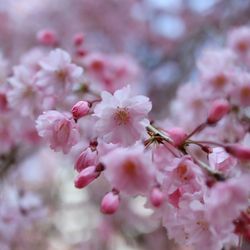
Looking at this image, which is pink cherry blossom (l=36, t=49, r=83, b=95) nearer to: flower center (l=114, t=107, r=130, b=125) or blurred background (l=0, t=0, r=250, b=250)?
flower center (l=114, t=107, r=130, b=125)

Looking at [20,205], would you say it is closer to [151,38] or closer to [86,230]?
[86,230]

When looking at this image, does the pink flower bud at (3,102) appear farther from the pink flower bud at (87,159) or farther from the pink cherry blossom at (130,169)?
the pink cherry blossom at (130,169)

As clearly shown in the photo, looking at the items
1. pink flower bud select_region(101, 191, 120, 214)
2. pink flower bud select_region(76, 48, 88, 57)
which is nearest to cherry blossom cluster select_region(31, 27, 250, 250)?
pink flower bud select_region(101, 191, 120, 214)

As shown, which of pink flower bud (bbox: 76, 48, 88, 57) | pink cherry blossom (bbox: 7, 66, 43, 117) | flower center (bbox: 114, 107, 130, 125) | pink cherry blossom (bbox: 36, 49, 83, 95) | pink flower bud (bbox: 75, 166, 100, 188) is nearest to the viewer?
pink flower bud (bbox: 75, 166, 100, 188)

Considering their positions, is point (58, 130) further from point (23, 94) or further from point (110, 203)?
point (23, 94)

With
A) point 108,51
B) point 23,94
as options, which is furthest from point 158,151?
point 108,51

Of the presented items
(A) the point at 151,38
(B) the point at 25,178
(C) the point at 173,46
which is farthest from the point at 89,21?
(B) the point at 25,178
